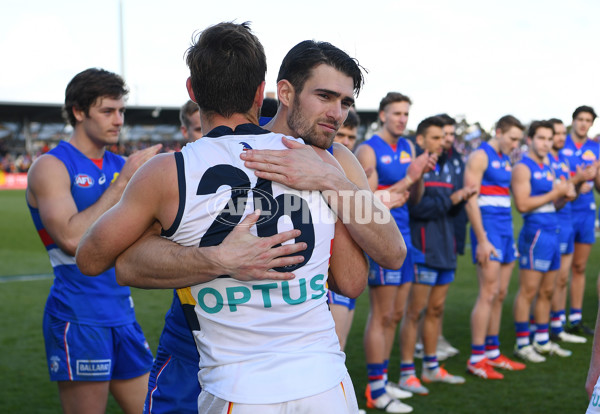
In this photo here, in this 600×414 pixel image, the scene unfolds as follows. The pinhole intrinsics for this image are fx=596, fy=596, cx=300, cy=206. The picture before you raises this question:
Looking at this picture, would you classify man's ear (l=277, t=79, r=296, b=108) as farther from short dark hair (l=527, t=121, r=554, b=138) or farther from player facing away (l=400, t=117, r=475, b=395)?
short dark hair (l=527, t=121, r=554, b=138)

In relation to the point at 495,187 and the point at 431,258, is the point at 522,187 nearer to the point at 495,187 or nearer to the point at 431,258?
A: the point at 495,187

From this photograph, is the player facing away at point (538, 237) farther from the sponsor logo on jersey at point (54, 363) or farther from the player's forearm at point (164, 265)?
the player's forearm at point (164, 265)

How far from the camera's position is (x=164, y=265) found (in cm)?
191

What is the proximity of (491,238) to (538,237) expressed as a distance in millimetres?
813

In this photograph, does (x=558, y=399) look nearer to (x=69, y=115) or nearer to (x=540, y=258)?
(x=540, y=258)

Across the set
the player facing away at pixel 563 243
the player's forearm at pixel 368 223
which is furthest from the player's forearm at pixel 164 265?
the player facing away at pixel 563 243

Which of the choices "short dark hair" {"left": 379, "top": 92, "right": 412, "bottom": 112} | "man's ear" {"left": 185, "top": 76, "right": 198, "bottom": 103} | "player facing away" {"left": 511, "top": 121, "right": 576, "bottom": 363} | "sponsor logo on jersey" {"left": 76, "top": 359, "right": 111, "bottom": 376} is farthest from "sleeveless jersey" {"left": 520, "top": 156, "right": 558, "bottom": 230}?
"man's ear" {"left": 185, "top": 76, "right": 198, "bottom": 103}

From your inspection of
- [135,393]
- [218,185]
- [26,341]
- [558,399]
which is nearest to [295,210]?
[218,185]

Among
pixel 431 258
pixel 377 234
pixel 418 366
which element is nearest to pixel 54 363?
pixel 377 234

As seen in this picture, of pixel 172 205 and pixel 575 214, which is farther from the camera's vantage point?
pixel 575 214

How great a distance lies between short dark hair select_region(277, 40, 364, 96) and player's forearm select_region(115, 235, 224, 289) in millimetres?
915

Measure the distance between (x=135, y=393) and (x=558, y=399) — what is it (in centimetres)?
361

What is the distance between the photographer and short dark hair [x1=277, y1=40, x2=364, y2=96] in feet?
7.74

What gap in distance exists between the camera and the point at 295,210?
1.97 meters
